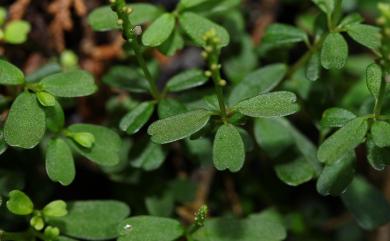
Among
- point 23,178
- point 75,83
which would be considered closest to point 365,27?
point 75,83

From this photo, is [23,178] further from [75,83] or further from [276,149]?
[276,149]

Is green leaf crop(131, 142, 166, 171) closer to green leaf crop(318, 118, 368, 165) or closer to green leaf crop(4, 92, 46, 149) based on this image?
green leaf crop(4, 92, 46, 149)

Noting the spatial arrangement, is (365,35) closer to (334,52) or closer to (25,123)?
(334,52)

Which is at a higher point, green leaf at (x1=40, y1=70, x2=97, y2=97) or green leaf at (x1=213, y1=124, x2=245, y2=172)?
green leaf at (x1=40, y1=70, x2=97, y2=97)

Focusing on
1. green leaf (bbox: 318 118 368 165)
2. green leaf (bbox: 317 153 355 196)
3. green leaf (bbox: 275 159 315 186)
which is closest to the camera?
green leaf (bbox: 318 118 368 165)

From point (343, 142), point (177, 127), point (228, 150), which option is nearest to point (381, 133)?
point (343, 142)

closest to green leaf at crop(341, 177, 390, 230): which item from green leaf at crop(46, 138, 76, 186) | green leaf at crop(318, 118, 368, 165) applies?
green leaf at crop(318, 118, 368, 165)
